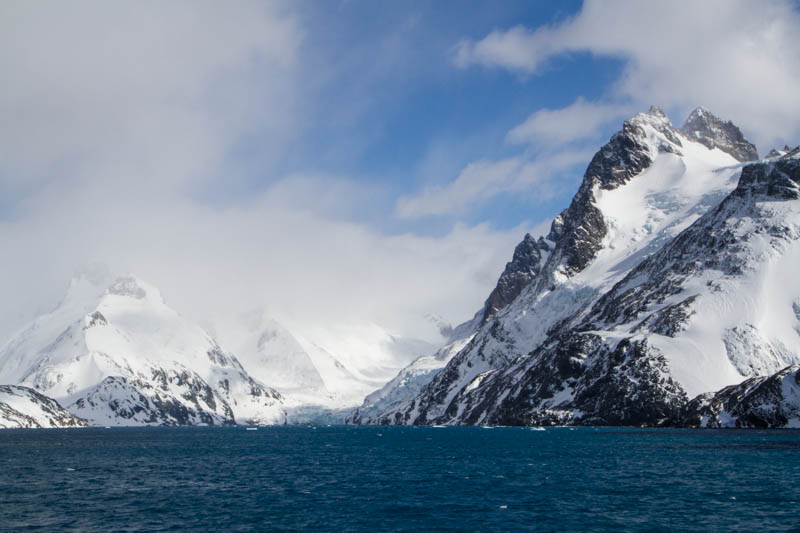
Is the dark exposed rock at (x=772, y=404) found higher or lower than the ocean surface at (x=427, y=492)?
higher

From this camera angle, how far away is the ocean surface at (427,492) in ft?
211

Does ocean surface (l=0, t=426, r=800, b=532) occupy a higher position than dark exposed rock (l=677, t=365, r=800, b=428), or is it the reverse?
dark exposed rock (l=677, t=365, r=800, b=428)

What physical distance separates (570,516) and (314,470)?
5622 centimetres

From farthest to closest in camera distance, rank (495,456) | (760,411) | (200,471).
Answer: (760,411) → (495,456) → (200,471)

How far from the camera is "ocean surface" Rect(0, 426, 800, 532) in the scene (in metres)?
64.4

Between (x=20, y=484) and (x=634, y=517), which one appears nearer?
(x=634, y=517)

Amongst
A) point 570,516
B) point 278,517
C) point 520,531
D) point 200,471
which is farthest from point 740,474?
point 200,471

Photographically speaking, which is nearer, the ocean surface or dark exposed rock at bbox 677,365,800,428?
the ocean surface

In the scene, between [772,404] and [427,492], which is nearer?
[427,492]

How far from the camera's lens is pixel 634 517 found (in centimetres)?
6475

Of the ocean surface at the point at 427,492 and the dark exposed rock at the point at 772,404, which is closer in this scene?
the ocean surface at the point at 427,492

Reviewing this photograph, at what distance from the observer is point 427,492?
83750mm

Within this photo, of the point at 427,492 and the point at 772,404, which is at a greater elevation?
the point at 772,404

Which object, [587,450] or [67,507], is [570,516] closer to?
[67,507]
